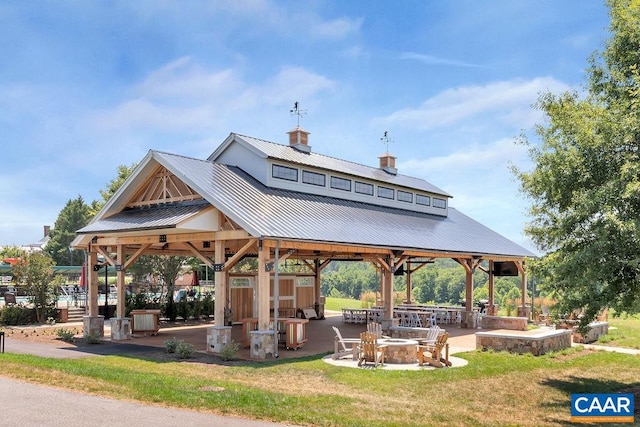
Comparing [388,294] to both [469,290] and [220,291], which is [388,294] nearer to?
[469,290]

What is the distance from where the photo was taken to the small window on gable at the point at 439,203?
30555 mm

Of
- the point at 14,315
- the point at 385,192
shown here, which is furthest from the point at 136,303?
the point at 385,192

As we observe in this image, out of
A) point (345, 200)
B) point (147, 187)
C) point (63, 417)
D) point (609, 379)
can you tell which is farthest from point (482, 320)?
point (63, 417)

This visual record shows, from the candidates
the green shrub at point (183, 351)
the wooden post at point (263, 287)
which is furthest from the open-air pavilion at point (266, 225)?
the green shrub at point (183, 351)

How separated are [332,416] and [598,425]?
4.32 meters

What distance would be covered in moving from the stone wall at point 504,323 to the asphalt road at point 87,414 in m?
17.3

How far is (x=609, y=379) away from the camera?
43.7ft

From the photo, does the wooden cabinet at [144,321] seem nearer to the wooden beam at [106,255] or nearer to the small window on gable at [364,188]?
the wooden beam at [106,255]

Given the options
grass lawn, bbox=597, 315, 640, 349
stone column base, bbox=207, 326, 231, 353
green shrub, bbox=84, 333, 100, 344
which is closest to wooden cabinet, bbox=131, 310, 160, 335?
green shrub, bbox=84, 333, 100, 344

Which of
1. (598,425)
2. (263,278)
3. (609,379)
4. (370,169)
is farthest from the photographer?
(370,169)

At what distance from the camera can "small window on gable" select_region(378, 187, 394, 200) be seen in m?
26.7

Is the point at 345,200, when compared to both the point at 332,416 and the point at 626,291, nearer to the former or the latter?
the point at 626,291

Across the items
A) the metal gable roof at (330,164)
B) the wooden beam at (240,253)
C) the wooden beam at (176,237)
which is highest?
the metal gable roof at (330,164)

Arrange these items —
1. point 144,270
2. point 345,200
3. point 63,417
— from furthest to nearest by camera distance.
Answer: point 144,270 → point 345,200 → point 63,417
